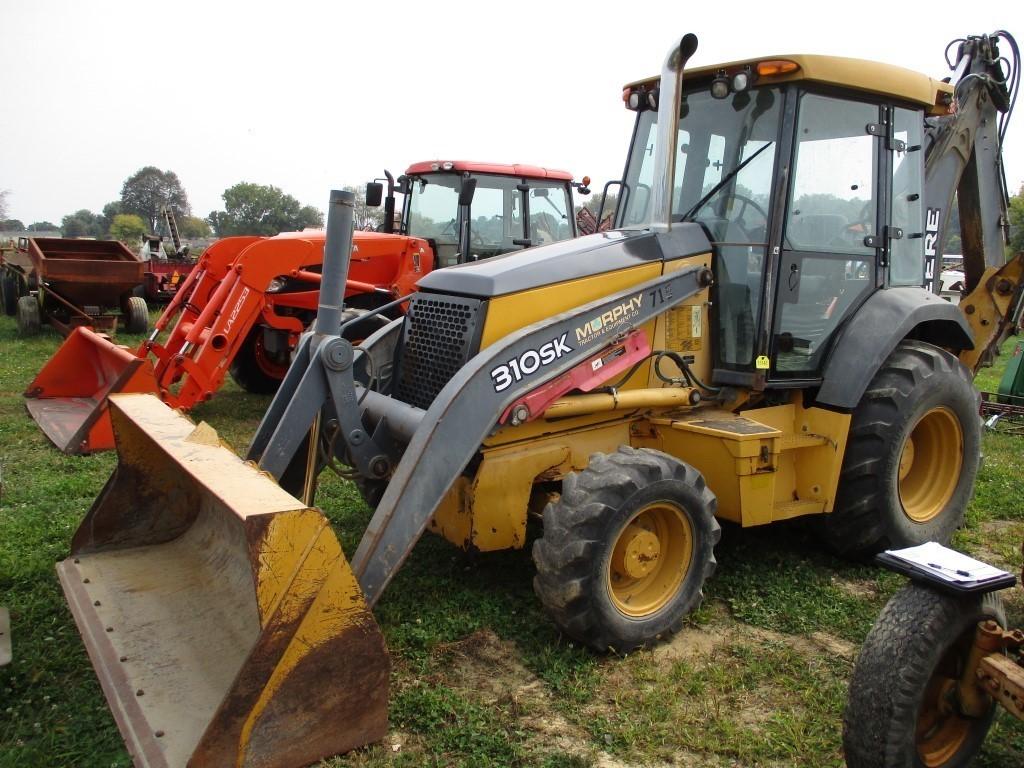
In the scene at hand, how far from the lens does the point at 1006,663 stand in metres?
2.44

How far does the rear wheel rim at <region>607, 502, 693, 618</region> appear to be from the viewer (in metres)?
3.70

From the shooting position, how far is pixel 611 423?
13.8 feet

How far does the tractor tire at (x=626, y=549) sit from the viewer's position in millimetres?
3443

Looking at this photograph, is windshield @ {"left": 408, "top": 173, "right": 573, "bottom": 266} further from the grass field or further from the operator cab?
the grass field

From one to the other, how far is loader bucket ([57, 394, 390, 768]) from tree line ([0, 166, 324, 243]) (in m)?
51.8

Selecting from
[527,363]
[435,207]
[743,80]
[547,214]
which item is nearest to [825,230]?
[743,80]

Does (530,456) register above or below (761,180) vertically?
below

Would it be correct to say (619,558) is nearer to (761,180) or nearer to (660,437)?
(660,437)

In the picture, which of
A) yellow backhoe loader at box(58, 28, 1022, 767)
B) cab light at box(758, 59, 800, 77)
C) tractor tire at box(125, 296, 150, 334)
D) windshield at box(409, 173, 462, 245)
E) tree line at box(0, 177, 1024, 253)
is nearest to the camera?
yellow backhoe loader at box(58, 28, 1022, 767)

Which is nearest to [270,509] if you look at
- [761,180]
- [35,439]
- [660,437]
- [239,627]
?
[239,627]

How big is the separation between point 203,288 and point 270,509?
6106 millimetres

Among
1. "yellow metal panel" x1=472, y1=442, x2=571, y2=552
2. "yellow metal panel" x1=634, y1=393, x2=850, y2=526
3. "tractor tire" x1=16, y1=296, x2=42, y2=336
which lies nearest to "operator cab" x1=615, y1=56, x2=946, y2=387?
"yellow metal panel" x1=634, y1=393, x2=850, y2=526

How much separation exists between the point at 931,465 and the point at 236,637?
4.02 m

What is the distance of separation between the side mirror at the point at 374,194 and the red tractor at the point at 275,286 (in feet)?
0.05
